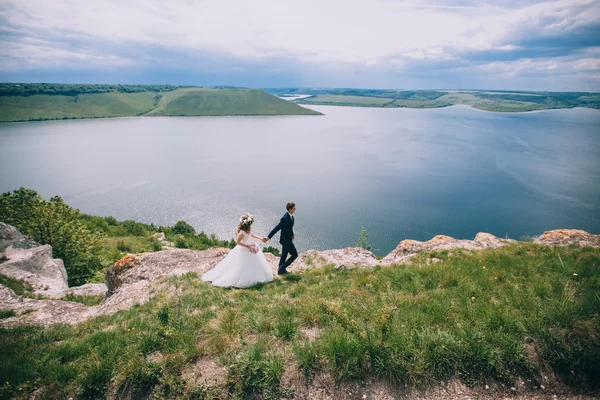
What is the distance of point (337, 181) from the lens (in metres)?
88.1

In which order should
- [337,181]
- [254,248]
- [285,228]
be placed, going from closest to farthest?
[254,248] < [285,228] < [337,181]

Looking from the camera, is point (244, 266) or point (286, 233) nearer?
point (244, 266)

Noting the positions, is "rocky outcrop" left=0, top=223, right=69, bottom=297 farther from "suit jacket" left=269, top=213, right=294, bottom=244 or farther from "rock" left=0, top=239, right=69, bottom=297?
"suit jacket" left=269, top=213, right=294, bottom=244

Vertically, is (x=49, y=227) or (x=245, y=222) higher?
(x=245, y=222)

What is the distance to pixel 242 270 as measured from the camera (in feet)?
32.8

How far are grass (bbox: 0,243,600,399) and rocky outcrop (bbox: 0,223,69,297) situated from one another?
8989 mm

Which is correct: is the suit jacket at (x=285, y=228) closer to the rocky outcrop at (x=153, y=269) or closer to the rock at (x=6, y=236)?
the rocky outcrop at (x=153, y=269)

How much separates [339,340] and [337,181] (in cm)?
8397

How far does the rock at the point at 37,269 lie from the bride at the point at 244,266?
9.97 m

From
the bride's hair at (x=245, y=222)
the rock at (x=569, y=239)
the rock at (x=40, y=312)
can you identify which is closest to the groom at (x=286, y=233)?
the bride's hair at (x=245, y=222)

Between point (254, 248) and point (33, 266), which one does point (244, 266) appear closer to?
point (254, 248)

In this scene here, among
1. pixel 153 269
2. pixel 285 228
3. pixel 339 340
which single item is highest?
pixel 285 228

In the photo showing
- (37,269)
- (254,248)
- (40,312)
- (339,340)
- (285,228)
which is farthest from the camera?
(37,269)

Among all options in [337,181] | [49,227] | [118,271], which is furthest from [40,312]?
[337,181]
